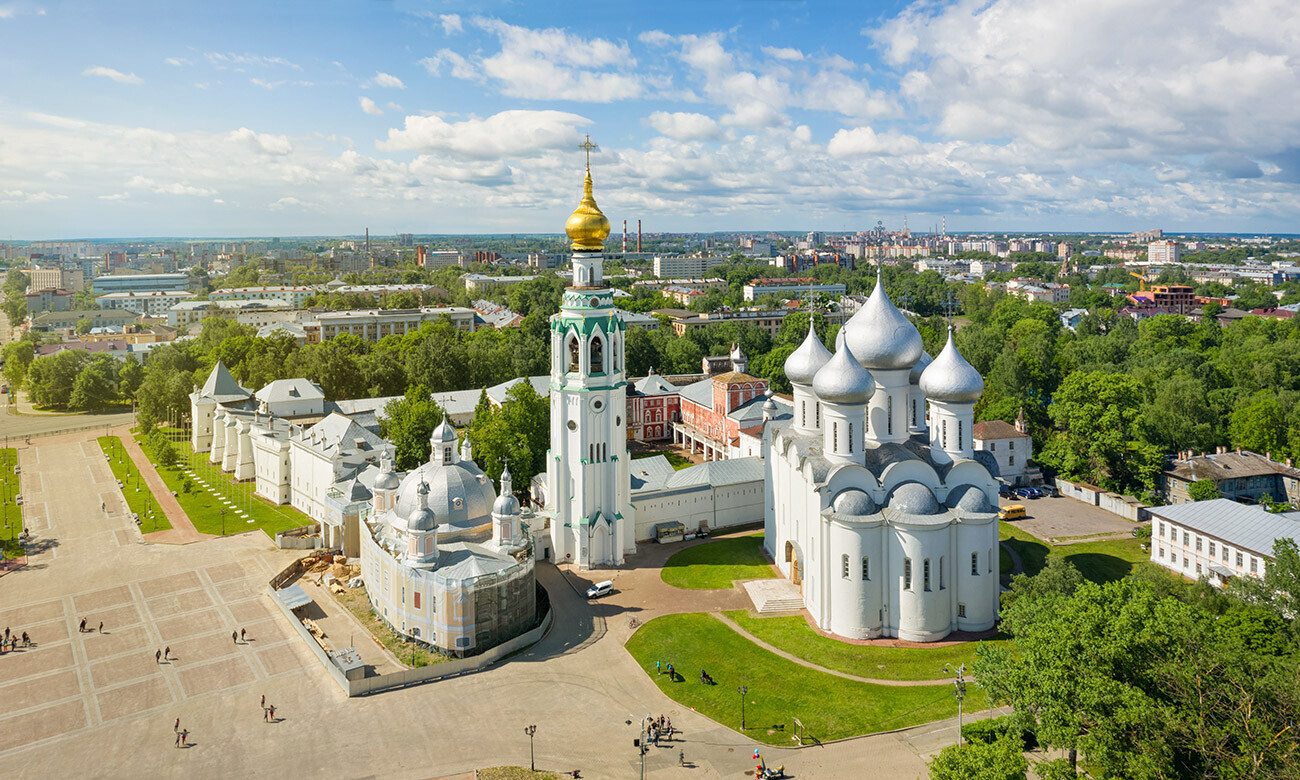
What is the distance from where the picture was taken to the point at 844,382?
3150 centimetres

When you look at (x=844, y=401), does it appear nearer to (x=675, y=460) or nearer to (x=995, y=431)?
(x=995, y=431)

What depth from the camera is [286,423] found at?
5397cm

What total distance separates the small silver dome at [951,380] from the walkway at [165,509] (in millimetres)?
36285

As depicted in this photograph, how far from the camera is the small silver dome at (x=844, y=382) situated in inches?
1237

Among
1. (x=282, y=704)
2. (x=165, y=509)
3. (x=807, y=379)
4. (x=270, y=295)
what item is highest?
(x=270, y=295)

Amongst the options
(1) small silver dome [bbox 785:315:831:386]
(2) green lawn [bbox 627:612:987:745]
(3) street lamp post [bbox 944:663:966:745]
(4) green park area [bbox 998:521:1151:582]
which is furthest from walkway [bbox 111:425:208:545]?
(4) green park area [bbox 998:521:1151:582]

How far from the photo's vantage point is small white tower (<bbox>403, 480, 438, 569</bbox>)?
99.4 feet

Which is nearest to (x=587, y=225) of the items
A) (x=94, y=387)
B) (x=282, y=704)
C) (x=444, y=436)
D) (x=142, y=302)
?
(x=444, y=436)

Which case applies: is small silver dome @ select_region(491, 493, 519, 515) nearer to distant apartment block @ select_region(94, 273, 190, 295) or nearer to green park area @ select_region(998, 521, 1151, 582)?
green park area @ select_region(998, 521, 1151, 582)

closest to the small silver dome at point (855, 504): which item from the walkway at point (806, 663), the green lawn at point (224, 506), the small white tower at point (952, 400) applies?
the small white tower at point (952, 400)

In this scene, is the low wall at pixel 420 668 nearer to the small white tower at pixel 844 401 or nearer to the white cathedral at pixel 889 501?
the white cathedral at pixel 889 501

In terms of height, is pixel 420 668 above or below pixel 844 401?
below

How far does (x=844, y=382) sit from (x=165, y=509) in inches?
1562

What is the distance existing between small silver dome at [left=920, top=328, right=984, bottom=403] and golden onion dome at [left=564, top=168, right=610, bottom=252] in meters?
15.6
